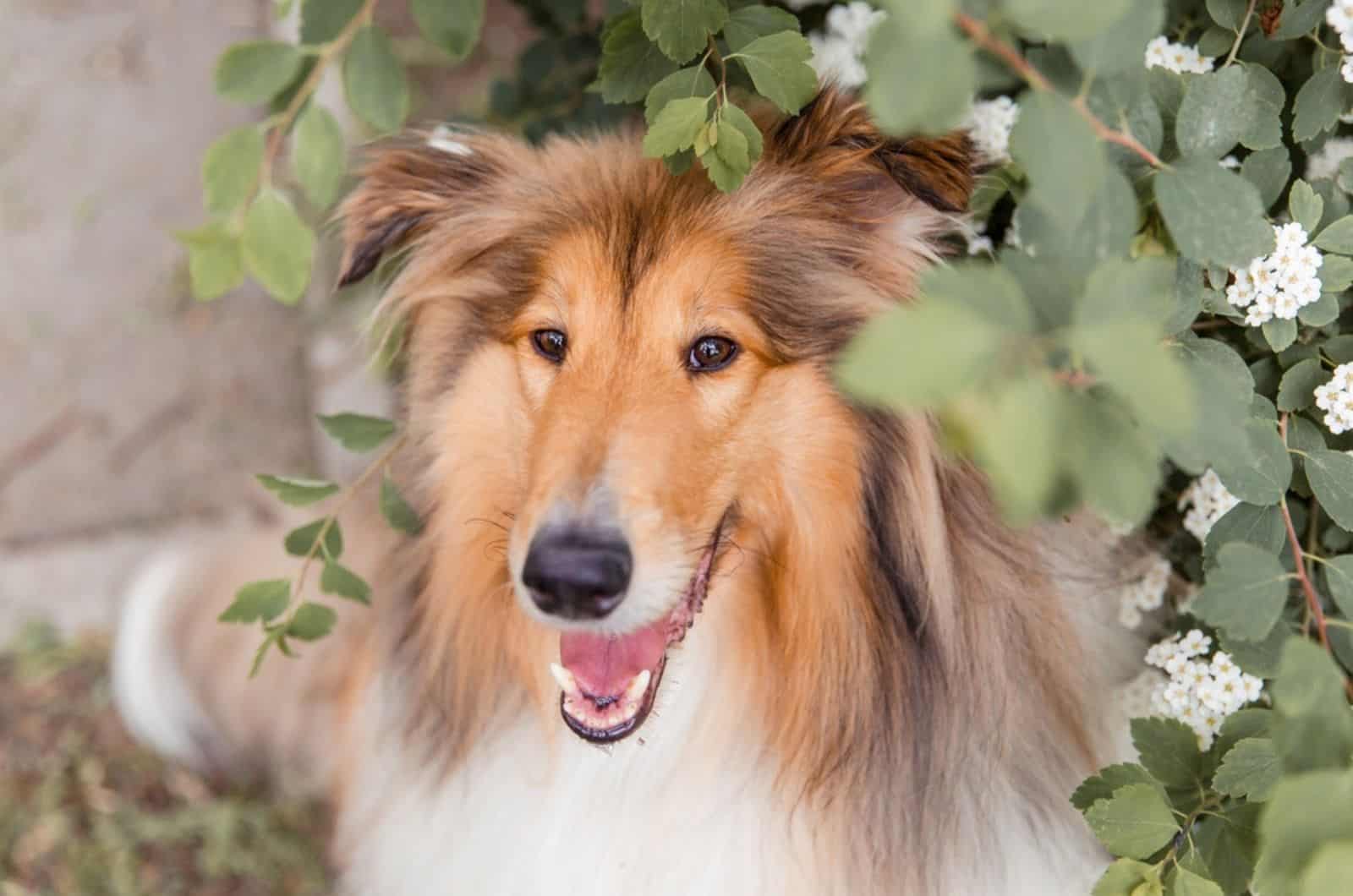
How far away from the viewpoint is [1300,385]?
1537 millimetres

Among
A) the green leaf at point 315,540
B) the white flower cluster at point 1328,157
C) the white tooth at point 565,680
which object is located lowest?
the green leaf at point 315,540

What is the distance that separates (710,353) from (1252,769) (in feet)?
2.56

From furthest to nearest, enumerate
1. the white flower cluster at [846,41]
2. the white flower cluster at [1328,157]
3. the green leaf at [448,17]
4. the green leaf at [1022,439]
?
the white flower cluster at [846,41] → the white flower cluster at [1328,157] → the green leaf at [448,17] → the green leaf at [1022,439]

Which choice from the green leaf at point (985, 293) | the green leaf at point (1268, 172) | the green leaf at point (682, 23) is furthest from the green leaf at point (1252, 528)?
the green leaf at point (682, 23)

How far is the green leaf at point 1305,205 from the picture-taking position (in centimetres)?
144

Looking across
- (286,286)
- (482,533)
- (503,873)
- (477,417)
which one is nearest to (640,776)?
(503,873)

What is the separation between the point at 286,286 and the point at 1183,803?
1.17m

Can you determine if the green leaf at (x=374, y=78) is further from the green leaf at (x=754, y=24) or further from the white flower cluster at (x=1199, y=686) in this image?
the white flower cluster at (x=1199, y=686)

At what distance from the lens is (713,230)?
165 centimetres

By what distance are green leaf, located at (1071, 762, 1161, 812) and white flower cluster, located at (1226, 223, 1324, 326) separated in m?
0.54

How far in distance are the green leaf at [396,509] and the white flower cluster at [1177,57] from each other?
117 centimetres

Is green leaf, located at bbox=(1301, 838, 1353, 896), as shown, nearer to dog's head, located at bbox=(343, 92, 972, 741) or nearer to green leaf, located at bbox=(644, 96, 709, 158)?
dog's head, located at bbox=(343, 92, 972, 741)

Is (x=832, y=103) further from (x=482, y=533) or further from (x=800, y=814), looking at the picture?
(x=800, y=814)

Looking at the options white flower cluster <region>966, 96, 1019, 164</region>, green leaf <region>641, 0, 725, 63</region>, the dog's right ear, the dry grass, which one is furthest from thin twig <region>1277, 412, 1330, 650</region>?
the dry grass
